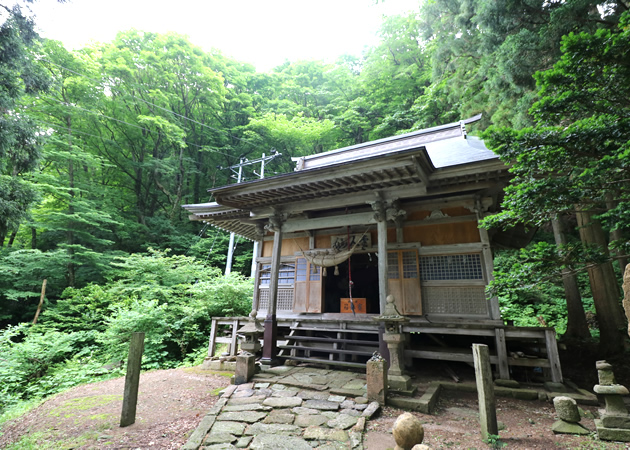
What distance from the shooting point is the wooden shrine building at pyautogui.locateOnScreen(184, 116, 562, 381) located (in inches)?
239

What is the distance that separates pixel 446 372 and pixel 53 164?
21.7 metres

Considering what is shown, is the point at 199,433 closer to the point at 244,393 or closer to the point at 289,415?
the point at 289,415

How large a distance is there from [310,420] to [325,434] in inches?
18.2

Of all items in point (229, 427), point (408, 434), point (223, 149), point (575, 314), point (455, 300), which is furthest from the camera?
point (223, 149)

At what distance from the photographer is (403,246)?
7.64 meters

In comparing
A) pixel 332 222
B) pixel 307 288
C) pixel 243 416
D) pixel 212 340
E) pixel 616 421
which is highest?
pixel 332 222

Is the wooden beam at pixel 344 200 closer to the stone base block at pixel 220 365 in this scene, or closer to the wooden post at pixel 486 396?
the wooden post at pixel 486 396

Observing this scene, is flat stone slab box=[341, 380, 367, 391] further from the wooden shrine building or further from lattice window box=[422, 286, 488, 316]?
lattice window box=[422, 286, 488, 316]

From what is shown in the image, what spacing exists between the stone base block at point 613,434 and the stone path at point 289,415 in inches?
99.7

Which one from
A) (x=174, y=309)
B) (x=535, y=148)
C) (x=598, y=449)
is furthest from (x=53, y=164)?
(x=598, y=449)

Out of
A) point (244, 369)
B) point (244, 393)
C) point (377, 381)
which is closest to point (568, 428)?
point (377, 381)

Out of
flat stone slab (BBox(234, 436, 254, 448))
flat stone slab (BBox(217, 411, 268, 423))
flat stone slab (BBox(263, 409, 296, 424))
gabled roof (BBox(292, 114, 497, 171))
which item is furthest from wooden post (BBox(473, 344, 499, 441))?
gabled roof (BBox(292, 114, 497, 171))

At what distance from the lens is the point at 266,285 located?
9.62m

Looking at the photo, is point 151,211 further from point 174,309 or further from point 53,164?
point 174,309
